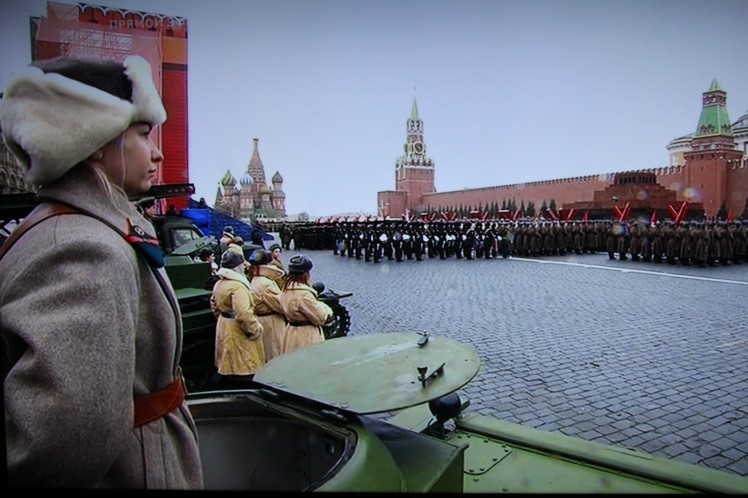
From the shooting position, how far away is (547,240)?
22.1 m

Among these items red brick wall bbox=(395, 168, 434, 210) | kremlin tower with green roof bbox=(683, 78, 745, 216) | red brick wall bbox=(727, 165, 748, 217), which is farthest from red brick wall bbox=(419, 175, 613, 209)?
red brick wall bbox=(395, 168, 434, 210)

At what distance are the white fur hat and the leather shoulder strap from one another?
Answer: 0.21 ft

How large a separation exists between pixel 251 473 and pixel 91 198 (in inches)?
50.5

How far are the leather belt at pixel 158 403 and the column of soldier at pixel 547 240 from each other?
1860cm

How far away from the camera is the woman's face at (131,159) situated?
3.79 feet

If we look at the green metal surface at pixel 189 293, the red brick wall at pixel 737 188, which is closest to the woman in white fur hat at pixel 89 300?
the green metal surface at pixel 189 293

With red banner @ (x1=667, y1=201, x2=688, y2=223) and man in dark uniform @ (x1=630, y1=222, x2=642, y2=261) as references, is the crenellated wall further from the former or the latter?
man in dark uniform @ (x1=630, y1=222, x2=642, y2=261)

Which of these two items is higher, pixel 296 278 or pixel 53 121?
pixel 53 121

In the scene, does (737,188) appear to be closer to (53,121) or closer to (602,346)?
(602,346)

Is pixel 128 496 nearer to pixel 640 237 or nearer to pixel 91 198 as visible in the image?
pixel 91 198

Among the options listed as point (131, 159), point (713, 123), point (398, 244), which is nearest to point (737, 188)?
point (713, 123)

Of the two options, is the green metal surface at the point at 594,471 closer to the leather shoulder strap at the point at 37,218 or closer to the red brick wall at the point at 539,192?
the leather shoulder strap at the point at 37,218

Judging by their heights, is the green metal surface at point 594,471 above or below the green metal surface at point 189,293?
above

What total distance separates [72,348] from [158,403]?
34 centimetres
